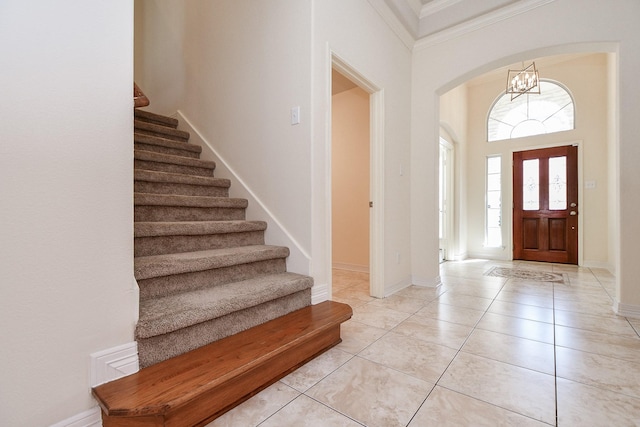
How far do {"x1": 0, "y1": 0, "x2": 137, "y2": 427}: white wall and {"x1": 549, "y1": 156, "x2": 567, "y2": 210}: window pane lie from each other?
6119 millimetres

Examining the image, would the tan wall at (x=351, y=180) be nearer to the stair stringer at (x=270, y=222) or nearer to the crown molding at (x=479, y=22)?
the crown molding at (x=479, y=22)

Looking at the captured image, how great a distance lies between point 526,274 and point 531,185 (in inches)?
77.6

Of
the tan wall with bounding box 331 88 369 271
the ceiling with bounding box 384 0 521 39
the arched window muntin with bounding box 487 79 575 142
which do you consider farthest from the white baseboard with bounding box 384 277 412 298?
the arched window muntin with bounding box 487 79 575 142

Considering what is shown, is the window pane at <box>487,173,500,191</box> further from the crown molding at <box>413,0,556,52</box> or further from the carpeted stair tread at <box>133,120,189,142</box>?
the carpeted stair tread at <box>133,120,189,142</box>

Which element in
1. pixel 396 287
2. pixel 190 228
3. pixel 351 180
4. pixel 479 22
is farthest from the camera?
pixel 351 180

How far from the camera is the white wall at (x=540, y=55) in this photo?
→ 2383 millimetres

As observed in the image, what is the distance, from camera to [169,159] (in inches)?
102

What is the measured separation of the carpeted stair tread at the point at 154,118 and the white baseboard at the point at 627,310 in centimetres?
482

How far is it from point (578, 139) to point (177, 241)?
6.07 m

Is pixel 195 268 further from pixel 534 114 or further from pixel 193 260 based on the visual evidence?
pixel 534 114

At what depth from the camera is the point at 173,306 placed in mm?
1413

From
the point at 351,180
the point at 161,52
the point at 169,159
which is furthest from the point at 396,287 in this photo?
the point at 161,52

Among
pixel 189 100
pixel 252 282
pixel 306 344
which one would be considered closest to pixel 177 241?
pixel 252 282

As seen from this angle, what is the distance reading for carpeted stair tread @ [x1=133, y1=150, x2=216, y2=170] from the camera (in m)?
2.43
